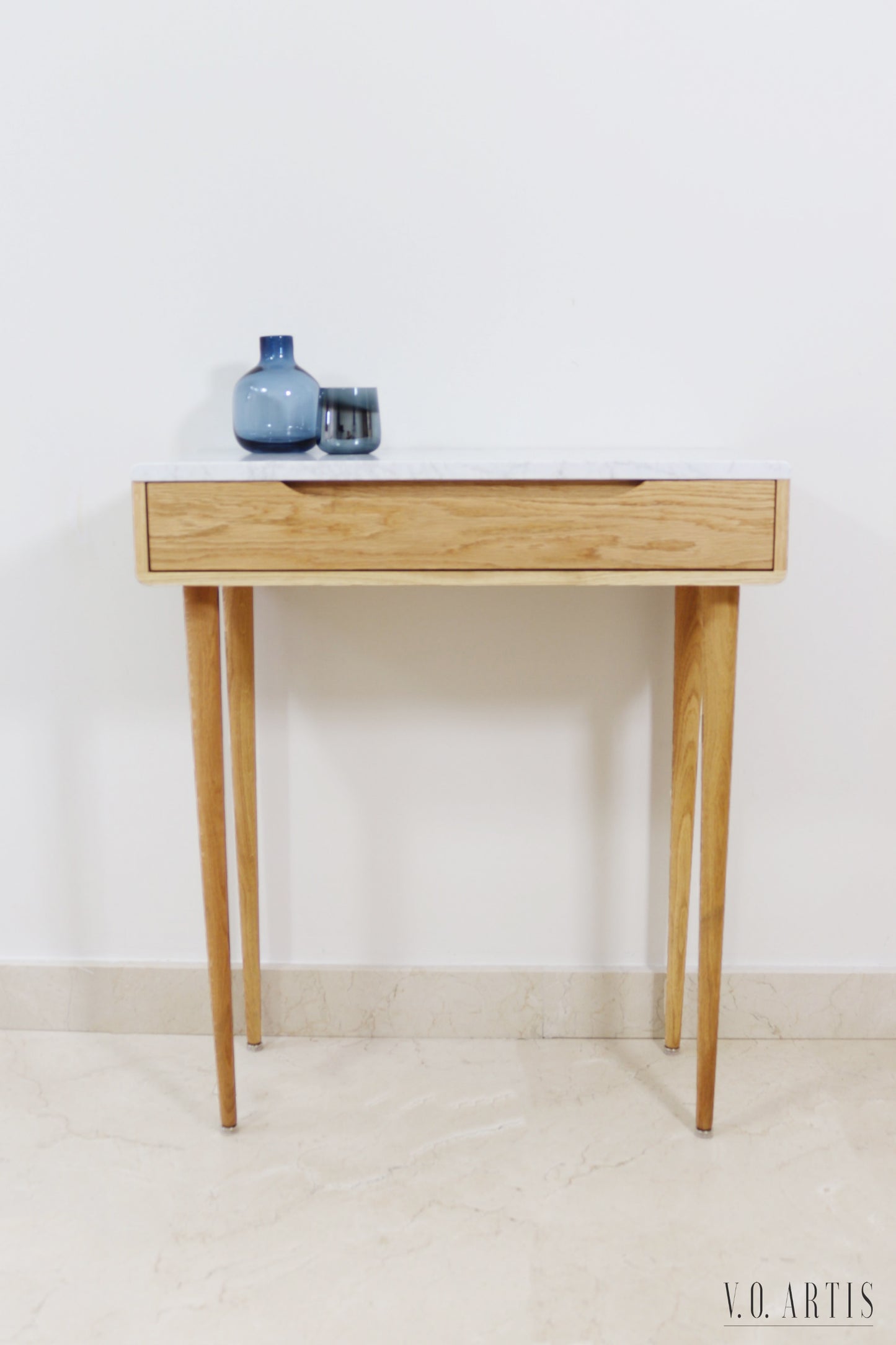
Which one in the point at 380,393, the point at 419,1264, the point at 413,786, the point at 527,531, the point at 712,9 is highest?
the point at 712,9

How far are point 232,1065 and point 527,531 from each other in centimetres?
73

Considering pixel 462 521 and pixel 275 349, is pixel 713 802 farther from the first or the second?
pixel 275 349

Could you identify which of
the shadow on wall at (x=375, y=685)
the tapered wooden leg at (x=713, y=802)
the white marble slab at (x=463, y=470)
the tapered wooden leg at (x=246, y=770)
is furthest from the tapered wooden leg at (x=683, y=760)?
the tapered wooden leg at (x=246, y=770)

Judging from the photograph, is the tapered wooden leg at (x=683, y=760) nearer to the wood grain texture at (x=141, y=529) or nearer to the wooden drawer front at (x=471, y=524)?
the wooden drawer front at (x=471, y=524)

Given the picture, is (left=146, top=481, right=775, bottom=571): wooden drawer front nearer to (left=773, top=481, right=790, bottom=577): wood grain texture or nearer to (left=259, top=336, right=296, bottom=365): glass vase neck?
(left=773, top=481, right=790, bottom=577): wood grain texture

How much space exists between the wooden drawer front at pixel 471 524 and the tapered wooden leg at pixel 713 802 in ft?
0.28

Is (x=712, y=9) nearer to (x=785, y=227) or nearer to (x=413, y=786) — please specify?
(x=785, y=227)

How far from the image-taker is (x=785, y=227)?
4.98 feet

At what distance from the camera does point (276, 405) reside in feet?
4.41

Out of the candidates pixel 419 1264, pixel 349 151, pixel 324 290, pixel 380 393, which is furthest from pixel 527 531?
pixel 419 1264

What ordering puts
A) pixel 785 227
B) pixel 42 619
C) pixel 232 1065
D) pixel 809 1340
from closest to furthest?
pixel 809 1340 → pixel 232 1065 → pixel 785 227 → pixel 42 619

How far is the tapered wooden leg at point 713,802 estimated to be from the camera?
1.30 metres

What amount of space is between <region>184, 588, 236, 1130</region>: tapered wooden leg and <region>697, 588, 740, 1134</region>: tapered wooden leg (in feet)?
1.83

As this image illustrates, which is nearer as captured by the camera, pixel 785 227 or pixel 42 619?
pixel 785 227
